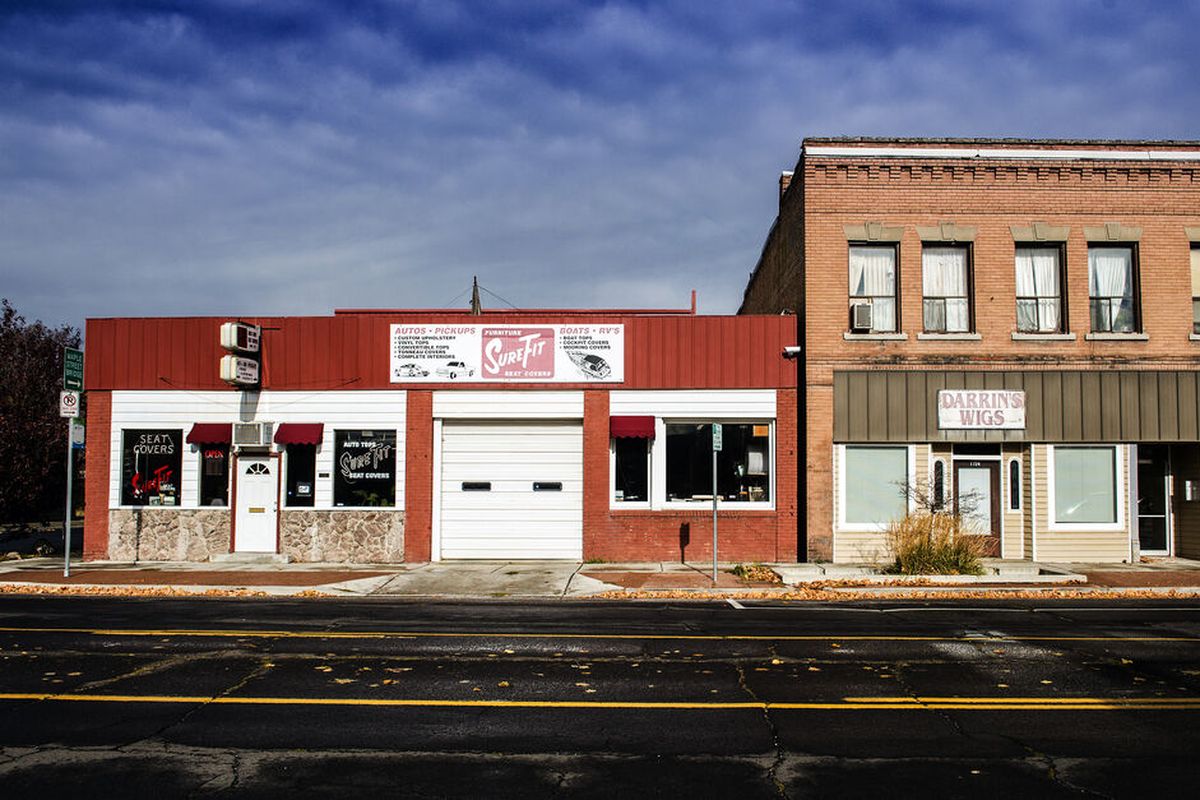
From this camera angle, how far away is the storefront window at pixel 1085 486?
63.1ft

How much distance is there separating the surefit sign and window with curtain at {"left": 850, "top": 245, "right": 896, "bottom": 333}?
197 centimetres

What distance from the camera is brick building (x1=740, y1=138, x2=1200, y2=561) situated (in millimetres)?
19109

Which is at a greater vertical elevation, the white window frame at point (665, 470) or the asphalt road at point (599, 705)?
the white window frame at point (665, 470)

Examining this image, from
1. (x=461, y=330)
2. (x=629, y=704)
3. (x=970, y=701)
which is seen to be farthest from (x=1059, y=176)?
(x=629, y=704)

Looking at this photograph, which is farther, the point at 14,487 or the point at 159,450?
the point at 14,487

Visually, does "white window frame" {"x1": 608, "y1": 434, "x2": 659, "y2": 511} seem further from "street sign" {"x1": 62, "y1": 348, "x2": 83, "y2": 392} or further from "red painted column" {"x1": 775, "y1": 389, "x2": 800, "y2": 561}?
"street sign" {"x1": 62, "y1": 348, "x2": 83, "y2": 392}

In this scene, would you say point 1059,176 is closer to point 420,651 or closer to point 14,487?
point 420,651

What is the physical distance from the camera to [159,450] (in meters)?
19.7

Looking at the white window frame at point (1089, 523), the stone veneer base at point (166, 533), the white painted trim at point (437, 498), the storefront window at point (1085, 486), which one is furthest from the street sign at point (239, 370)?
the storefront window at point (1085, 486)

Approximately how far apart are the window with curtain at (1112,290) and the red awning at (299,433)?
1689 centimetres

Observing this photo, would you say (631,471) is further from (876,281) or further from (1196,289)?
(1196,289)

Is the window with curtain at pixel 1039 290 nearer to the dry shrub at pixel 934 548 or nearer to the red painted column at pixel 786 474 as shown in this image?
the red painted column at pixel 786 474

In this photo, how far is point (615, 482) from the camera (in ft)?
63.8

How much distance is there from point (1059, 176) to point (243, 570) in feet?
62.0
